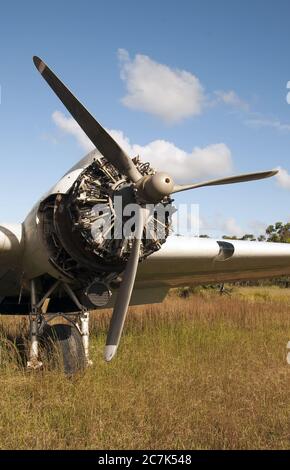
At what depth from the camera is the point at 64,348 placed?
7.92m

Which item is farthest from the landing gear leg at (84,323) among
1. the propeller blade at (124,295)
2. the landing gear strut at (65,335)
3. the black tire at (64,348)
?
the propeller blade at (124,295)

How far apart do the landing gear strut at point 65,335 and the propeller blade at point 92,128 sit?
2.74 meters

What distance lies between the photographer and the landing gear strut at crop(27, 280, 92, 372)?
7.83 meters

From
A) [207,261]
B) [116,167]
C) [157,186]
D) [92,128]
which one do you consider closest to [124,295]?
[157,186]

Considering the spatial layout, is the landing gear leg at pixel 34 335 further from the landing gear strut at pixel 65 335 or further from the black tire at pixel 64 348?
the black tire at pixel 64 348

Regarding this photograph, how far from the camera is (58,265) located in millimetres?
7844

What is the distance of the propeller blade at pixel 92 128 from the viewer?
705 centimetres

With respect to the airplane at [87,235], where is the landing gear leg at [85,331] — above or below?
below

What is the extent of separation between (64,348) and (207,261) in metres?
4.30

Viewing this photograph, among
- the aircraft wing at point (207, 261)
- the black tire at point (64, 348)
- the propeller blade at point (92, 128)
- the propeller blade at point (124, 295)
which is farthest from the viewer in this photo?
the aircraft wing at point (207, 261)
